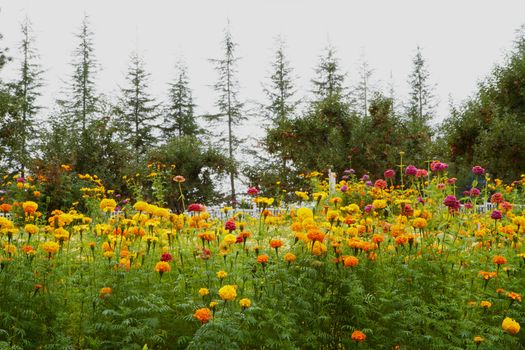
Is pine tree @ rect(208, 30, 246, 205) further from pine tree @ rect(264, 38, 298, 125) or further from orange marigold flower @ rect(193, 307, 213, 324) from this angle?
orange marigold flower @ rect(193, 307, 213, 324)

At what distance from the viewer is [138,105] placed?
28984mm

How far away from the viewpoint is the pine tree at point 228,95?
90.3 ft

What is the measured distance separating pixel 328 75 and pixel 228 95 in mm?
6618

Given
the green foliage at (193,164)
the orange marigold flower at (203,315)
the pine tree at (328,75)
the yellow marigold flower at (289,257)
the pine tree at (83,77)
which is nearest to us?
the orange marigold flower at (203,315)

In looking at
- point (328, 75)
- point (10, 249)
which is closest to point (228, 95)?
point (328, 75)

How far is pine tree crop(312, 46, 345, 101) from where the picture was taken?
2961 cm

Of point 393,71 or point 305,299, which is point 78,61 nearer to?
point 393,71

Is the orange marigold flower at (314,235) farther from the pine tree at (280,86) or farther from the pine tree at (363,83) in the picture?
the pine tree at (363,83)

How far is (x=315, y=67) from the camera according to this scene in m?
30.0

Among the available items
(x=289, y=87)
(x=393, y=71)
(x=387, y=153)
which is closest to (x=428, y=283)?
(x=387, y=153)

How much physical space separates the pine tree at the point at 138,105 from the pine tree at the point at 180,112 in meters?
0.91

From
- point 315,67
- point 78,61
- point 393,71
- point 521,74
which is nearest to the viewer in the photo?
point 521,74

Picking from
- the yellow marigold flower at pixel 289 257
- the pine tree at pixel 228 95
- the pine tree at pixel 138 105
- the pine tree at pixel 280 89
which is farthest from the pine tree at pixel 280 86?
the yellow marigold flower at pixel 289 257

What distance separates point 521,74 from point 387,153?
4.95 metres
